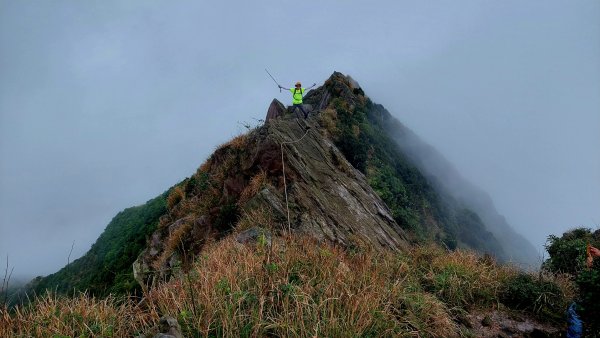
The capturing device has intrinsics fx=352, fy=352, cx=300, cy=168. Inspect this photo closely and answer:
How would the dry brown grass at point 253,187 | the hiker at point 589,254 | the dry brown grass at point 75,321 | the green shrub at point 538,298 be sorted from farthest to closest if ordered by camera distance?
the dry brown grass at point 253,187 → the green shrub at point 538,298 → the hiker at point 589,254 → the dry brown grass at point 75,321

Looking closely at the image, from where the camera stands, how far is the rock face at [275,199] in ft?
30.2

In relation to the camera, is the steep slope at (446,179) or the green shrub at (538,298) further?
the steep slope at (446,179)

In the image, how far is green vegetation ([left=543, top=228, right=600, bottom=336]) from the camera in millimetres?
5242

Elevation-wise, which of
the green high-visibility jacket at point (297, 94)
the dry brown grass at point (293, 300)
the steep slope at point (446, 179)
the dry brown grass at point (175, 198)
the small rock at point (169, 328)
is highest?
the green high-visibility jacket at point (297, 94)

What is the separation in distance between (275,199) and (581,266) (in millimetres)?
8131

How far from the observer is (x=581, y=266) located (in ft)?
29.9

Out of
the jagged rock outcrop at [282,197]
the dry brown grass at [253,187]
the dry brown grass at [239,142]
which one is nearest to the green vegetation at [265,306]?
the jagged rock outcrop at [282,197]

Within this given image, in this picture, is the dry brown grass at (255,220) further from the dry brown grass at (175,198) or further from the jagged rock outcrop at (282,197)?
the dry brown grass at (175,198)

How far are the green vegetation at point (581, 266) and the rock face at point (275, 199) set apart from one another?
14.4ft

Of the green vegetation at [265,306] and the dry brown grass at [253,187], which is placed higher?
the dry brown grass at [253,187]

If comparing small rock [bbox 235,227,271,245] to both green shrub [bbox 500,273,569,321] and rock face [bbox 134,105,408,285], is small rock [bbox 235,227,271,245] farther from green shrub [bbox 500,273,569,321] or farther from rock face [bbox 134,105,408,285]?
green shrub [bbox 500,273,569,321]

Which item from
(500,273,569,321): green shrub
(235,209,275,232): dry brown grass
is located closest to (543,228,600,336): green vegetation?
(500,273,569,321): green shrub

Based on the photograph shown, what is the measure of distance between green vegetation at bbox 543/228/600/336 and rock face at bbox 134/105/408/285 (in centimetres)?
438

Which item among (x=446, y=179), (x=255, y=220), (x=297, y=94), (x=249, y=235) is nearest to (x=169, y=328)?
(x=249, y=235)
